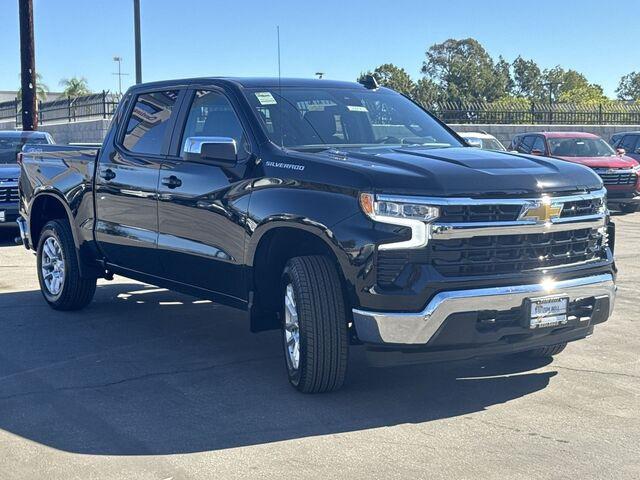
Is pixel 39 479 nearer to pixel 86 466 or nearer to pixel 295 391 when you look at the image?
pixel 86 466

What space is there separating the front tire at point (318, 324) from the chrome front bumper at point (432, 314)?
19cm

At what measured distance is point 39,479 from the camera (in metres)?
4.60

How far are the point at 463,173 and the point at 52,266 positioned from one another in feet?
15.6

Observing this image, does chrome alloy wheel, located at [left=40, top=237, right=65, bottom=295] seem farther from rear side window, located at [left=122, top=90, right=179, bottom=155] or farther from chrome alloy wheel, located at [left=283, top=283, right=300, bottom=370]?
chrome alloy wheel, located at [left=283, top=283, right=300, bottom=370]

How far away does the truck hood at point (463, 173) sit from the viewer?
5.40 meters

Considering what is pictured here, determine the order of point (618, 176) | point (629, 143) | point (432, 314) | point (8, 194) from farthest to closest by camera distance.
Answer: point (629, 143) → point (618, 176) → point (8, 194) → point (432, 314)

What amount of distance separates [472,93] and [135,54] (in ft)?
167

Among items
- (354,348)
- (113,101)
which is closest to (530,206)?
(354,348)

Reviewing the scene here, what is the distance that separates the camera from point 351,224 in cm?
545

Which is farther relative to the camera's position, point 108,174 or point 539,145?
point 539,145

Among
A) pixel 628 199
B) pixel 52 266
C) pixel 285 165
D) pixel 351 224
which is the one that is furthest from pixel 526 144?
pixel 351 224

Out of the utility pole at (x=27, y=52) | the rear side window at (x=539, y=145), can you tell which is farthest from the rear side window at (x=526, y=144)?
the utility pole at (x=27, y=52)

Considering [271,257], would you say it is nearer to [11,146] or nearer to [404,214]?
[404,214]

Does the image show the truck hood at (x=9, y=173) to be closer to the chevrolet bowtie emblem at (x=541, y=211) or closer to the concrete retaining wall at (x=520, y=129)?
the chevrolet bowtie emblem at (x=541, y=211)
